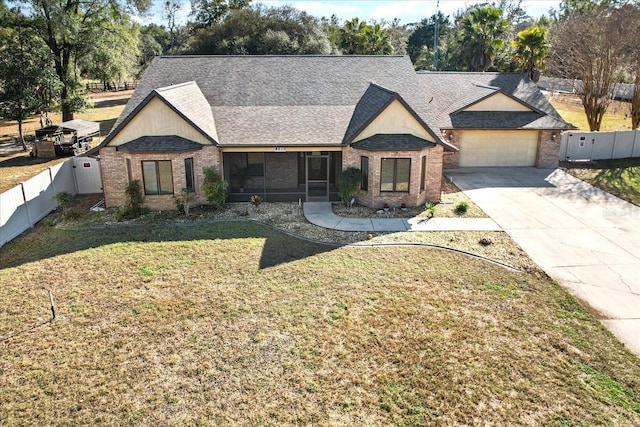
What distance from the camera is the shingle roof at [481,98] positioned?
26683 mm

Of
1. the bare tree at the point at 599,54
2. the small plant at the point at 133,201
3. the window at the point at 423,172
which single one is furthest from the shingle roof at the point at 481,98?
the small plant at the point at 133,201

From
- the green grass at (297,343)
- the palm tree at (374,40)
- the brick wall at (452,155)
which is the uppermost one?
the palm tree at (374,40)

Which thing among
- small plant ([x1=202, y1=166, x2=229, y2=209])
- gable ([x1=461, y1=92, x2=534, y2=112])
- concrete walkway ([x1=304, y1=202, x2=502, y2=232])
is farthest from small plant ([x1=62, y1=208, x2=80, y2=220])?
gable ([x1=461, y1=92, x2=534, y2=112])

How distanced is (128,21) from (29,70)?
9.64 meters

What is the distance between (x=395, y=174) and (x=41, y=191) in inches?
591

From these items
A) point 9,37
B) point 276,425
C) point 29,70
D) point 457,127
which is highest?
point 9,37

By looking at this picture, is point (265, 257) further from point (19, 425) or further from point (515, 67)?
point (515, 67)

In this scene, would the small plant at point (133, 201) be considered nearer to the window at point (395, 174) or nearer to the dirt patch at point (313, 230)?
the dirt patch at point (313, 230)

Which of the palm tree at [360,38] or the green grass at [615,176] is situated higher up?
the palm tree at [360,38]

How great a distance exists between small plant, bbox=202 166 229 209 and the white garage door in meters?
14.9

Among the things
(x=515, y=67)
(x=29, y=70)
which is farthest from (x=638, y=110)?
(x=29, y=70)

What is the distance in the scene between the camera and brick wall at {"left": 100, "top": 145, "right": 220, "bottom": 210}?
1912cm

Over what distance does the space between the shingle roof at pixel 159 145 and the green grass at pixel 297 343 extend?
4.91 m

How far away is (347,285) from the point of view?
13594 millimetres
